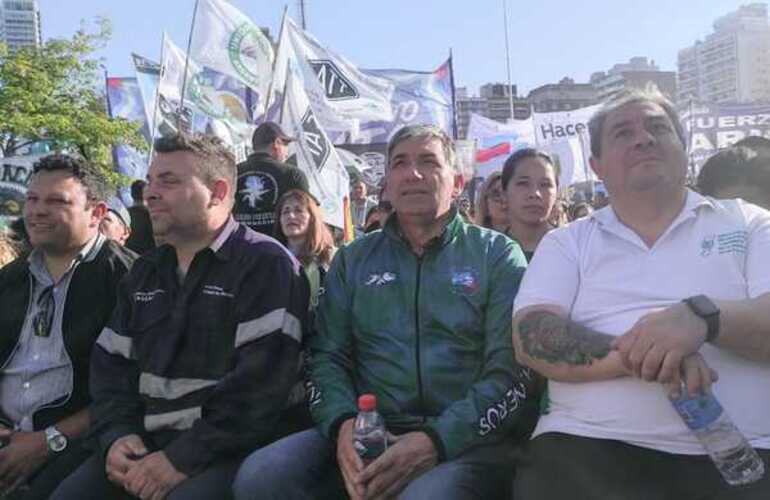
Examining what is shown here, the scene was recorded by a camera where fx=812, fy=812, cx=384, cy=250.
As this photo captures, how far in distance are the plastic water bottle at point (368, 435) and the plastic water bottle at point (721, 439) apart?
3.15 ft

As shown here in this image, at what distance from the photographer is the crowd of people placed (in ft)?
8.15

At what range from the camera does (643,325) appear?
7.73ft

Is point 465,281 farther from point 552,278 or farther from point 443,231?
point 552,278

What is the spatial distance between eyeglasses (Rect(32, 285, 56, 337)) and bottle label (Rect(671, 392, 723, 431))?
2.60m

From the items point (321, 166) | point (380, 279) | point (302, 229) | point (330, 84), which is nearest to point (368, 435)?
point (380, 279)

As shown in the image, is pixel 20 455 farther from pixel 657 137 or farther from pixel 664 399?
pixel 657 137

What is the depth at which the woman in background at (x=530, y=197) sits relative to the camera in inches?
177

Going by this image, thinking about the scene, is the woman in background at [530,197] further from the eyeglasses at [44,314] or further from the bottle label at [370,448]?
the eyeglasses at [44,314]

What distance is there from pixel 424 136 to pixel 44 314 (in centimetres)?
184

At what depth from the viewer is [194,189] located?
3188 mm

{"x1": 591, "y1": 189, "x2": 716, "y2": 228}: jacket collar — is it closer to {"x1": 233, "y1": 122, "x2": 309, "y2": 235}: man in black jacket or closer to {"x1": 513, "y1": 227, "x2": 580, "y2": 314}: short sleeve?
{"x1": 513, "y1": 227, "x2": 580, "y2": 314}: short sleeve

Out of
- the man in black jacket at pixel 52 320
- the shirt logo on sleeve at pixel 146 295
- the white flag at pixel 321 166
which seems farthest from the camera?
the white flag at pixel 321 166

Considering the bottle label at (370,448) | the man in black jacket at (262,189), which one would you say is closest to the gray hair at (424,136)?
the bottle label at (370,448)

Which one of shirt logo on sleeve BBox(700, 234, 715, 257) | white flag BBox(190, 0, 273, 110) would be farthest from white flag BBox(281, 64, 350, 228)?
shirt logo on sleeve BBox(700, 234, 715, 257)
